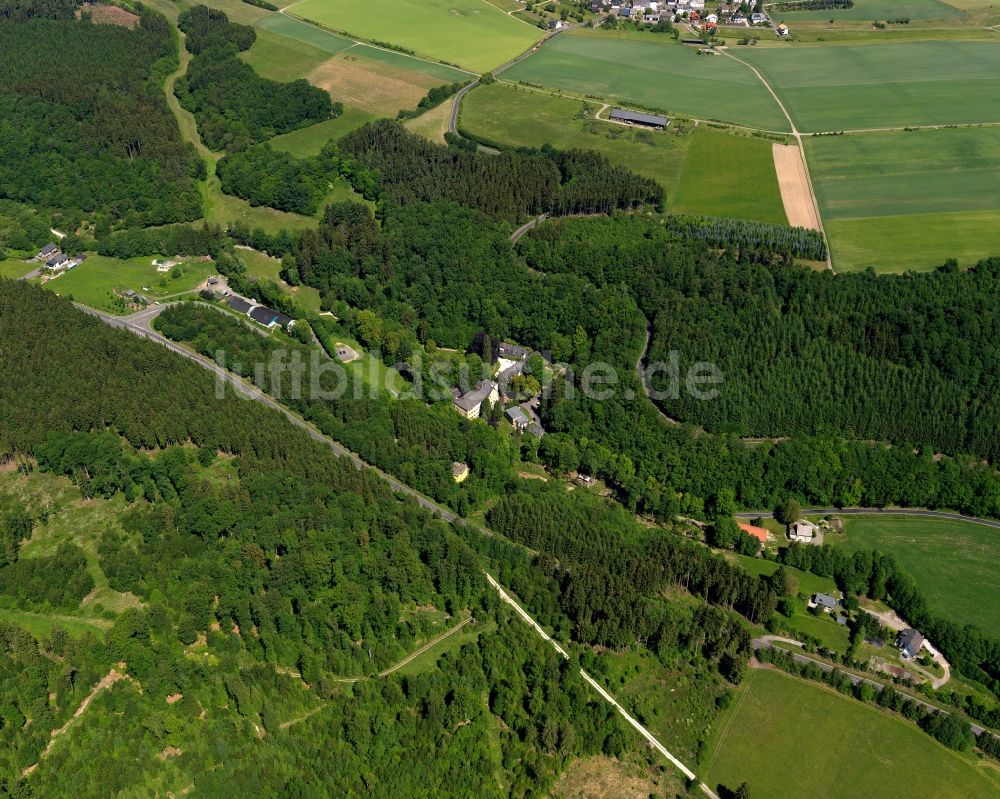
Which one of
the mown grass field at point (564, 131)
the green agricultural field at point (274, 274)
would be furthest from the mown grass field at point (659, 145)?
the green agricultural field at point (274, 274)

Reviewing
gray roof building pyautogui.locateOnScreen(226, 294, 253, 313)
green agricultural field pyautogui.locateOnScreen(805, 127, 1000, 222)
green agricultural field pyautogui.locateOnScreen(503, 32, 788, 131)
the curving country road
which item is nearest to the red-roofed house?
the curving country road

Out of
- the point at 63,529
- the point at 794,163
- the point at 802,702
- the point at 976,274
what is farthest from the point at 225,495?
the point at 794,163

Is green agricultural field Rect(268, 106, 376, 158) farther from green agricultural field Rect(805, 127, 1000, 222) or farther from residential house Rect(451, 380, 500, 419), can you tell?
green agricultural field Rect(805, 127, 1000, 222)

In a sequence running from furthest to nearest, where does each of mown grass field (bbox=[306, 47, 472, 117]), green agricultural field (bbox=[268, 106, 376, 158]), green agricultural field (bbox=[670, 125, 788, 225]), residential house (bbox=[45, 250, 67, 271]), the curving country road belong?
mown grass field (bbox=[306, 47, 472, 117])
green agricultural field (bbox=[268, 106, 376, 158])
green agricultural field (bbox=[670, 125, 788, 225])
residential house (bbox=[45, 250, 67, 271])
the curving country road

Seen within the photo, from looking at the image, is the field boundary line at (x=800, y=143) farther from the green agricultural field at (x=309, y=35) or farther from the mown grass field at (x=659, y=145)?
the green agricultural field at (x=309, y=35)

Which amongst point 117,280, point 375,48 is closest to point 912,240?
point 117,280

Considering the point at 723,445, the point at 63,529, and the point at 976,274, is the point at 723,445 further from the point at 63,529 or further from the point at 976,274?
the point at 63,529
